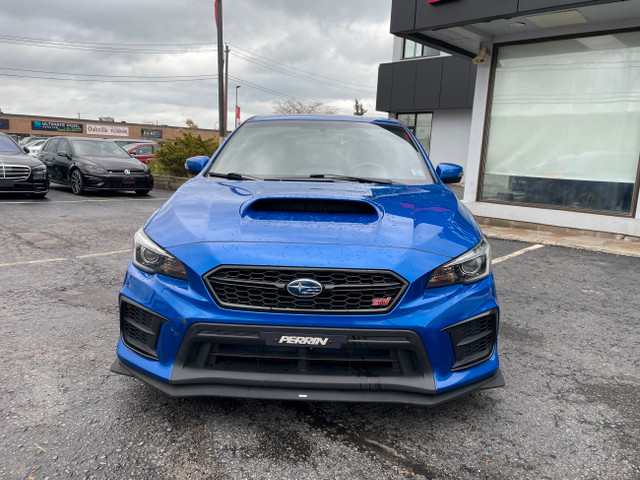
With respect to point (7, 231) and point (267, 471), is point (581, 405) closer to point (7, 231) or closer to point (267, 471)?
point (267, 471)

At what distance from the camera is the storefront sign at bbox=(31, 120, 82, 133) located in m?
57.5

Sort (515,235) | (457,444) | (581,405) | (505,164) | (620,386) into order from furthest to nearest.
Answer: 1. (505,164)
2. (515,235)
3. (620,386)
4. (581,405)
5. (457,444)

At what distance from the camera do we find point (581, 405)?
256cm

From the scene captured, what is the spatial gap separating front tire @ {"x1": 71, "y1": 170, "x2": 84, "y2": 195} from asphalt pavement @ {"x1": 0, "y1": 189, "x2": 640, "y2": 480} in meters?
8.46

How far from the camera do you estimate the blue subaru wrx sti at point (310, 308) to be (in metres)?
1.98

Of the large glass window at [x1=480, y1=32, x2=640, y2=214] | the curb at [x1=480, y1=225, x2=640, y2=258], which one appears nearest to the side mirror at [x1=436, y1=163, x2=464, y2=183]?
the curb at [x1=480, y1=225, x2=640, y2=258]

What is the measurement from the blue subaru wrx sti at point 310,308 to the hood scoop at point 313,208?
2.1 inches

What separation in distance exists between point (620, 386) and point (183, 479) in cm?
255

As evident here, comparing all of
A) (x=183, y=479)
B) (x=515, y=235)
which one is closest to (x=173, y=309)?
(x=183, y=479)

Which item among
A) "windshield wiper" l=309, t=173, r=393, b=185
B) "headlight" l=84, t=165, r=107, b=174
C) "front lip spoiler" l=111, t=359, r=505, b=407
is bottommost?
"front lip spoiler" l=111, t=359, r=505, b=407

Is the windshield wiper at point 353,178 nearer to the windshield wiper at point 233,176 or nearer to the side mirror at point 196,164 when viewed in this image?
the windshield wiper at point 233,176

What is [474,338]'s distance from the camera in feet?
7.05

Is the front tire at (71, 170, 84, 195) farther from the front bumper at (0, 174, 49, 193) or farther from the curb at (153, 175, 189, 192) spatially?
the curb at (153, 175, 189, 192)

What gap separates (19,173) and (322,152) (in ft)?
29.1
